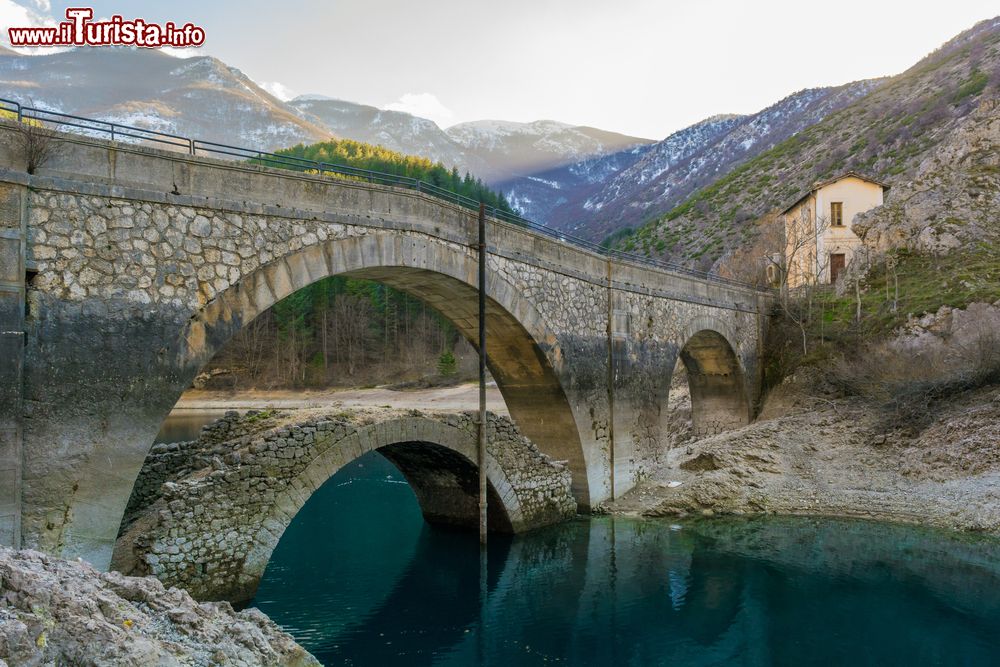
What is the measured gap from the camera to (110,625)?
4.53 meters

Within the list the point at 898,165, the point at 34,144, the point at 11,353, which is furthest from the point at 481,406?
the point at 898,165

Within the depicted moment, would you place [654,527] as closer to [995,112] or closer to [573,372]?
[573,372]

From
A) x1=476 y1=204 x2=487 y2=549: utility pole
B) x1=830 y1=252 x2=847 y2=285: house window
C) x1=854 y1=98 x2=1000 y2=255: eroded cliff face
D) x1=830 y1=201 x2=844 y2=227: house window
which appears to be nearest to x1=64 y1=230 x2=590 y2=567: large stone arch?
x1=476 y1=204 x2=487 y2=549: utility pole

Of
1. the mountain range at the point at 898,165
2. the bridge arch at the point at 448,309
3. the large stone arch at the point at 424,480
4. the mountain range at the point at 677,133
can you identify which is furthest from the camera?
the mountain range at the point at 677,133

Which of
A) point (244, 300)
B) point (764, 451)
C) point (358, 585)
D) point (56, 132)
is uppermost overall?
point (56, 132)

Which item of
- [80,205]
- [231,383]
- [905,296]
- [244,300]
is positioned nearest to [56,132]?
Result: [80,205]

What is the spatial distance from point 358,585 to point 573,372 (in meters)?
6.72

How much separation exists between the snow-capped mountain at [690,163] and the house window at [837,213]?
175 feet

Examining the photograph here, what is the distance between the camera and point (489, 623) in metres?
10.4

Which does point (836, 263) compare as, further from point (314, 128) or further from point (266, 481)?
point (314, 128)

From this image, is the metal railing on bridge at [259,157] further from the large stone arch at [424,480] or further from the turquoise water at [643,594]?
the turquoise water at [643,594]

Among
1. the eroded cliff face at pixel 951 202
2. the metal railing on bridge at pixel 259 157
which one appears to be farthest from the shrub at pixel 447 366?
the metal railing on bridge at pixel 259 157

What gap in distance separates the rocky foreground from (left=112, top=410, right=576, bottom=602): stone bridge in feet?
10.7

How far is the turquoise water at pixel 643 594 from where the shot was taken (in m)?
9.40
